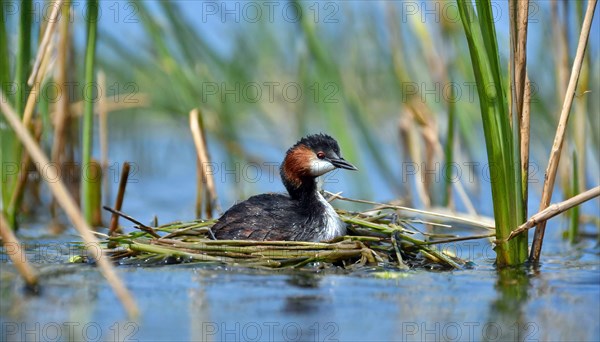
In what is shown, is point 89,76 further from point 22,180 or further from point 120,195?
point 22,180

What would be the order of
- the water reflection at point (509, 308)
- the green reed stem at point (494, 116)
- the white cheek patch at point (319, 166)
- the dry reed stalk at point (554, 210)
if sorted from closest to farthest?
the water reflection at point (509, 308) → the dry reed stalk at point (554, 210) → the green reed stem at point (494, 116) → the white cheek patch at point (319, 166)

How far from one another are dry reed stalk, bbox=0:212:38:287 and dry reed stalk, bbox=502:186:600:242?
2.60 m

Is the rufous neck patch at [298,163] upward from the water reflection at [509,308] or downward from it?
upward

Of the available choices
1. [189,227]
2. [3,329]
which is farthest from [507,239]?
[3,329]

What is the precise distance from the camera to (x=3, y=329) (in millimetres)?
4477

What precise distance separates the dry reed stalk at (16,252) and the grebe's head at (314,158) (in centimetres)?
222

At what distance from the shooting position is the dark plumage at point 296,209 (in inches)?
251

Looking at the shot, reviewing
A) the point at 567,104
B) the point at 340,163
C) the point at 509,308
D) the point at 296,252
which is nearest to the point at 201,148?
the point at 340,163

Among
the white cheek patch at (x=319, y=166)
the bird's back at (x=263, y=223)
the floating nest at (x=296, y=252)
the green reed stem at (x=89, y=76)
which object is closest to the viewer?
the floating nest at (x=296, y=252)

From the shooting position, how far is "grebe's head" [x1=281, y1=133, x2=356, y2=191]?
679 cm

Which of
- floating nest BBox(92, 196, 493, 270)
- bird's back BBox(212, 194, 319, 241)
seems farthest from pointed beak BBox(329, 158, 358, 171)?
floating nest BBox(92, 196, 493, 270)

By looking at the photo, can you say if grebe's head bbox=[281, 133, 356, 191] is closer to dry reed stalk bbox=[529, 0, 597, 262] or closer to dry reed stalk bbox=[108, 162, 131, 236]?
dry reed stalk bbox=[108, 162, 131, 236]

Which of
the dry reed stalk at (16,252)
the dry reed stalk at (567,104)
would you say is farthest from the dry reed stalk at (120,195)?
the dry reed stalk at (567,104)

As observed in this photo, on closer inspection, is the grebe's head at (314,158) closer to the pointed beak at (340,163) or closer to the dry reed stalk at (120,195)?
the pointed beak at (340,163)
